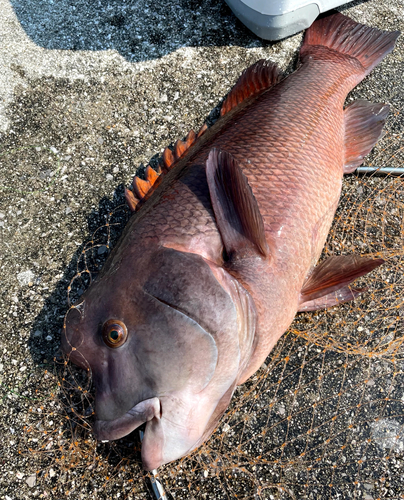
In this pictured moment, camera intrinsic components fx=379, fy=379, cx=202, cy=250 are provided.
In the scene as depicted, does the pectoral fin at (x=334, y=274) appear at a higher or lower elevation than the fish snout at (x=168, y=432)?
lower

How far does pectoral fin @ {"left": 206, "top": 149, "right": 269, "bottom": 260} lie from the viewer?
1905 mm

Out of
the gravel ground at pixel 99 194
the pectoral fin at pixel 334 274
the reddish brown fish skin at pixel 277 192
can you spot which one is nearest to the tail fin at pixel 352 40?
the gravel ground at pixel 99 194

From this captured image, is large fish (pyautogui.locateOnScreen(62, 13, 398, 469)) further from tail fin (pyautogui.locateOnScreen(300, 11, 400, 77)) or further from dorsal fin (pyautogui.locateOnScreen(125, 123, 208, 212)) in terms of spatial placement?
tail fin (pyautogui.locateOnScreen(300, 11, 400, 77))

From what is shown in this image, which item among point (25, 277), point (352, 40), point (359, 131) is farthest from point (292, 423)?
point (352, 40)

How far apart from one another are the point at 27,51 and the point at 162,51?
117 cm

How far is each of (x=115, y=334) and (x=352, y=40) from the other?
3178mm

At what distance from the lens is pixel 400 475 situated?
2.32 meters

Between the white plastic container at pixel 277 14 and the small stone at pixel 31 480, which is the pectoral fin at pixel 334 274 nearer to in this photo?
the small stone at pixel 31 480

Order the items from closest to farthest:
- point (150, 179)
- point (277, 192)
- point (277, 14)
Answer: point (277, 192) → point (150, 179) → point (277, 14)

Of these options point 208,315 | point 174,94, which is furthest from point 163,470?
point 174,94

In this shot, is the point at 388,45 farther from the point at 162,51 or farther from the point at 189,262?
the point at 189,262

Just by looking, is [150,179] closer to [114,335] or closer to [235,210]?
[235,210]

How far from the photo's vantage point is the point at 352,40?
3260 mm

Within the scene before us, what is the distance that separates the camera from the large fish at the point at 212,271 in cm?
163
